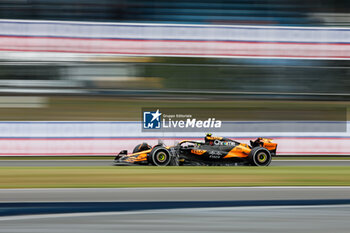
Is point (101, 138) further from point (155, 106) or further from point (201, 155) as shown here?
point (201, 155)

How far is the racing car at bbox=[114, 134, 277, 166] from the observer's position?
1174 cm

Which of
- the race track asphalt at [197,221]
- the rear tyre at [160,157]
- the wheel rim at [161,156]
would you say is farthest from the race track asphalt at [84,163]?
the race track asphalt at [197,221]

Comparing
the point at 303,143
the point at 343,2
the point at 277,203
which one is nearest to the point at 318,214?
the point at 277,203

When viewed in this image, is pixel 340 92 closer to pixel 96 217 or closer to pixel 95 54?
pixel 95 54

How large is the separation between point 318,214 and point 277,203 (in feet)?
2.46

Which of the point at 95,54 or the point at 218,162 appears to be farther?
the point at 95,54

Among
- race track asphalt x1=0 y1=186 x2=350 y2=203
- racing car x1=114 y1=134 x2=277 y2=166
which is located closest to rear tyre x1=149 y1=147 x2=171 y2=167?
racing car x1=114 y1=134 x2=277 y2=166

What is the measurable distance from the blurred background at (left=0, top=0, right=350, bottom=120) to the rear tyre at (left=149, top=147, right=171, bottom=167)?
3806 mm

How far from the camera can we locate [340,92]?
53.3 ft

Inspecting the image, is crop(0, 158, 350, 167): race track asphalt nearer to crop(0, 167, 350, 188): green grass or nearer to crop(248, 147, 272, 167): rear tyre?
crop(248, 147, 272, 167): rear tyre

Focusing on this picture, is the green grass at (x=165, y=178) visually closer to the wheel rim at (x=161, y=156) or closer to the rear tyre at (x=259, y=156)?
the wheel rim at (x=161, y=156)

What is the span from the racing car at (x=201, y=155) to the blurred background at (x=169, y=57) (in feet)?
11.9

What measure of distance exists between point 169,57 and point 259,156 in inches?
218

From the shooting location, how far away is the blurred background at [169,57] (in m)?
15.3
